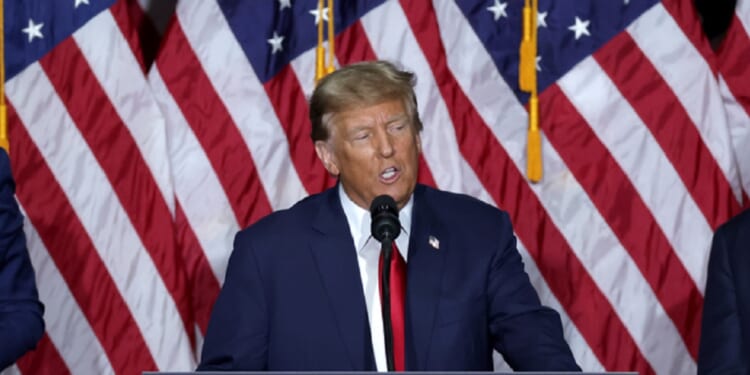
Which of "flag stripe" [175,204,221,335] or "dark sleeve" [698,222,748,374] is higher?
"flag stripe" [175,204,221,335]

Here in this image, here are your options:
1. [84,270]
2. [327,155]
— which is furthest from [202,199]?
[327,155]

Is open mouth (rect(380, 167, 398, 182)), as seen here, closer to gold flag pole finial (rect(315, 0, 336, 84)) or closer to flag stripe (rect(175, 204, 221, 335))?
gold flag pole finial (rect(315, 0, 336, 84))

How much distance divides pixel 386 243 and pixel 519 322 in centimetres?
58

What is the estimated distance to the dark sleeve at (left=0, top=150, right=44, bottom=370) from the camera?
10.8 ft

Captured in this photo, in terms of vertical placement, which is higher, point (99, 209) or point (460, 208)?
point (99, 209)

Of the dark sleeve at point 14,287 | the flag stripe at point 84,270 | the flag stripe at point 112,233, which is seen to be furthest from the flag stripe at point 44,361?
the dark sleeve at point 14,287

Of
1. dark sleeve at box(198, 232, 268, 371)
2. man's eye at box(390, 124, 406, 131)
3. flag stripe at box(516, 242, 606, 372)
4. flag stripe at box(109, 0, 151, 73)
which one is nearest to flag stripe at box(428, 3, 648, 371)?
flag stripe at box(516, 242, 606, 372)

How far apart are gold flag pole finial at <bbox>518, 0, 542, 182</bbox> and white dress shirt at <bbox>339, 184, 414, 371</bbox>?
107cm

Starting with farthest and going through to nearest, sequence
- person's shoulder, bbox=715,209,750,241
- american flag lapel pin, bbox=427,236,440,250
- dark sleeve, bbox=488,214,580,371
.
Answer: person's shoulder, bbox=715,209,750,241 < american flag lapel pin, bbox=427,236,440,250 < dark sleeve, bbox=488,214,580,371

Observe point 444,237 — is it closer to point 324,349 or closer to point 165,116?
point 324,349

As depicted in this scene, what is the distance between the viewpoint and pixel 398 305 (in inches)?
118

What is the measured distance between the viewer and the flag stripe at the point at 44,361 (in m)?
4.29

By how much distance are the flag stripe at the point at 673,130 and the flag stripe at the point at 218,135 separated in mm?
1154

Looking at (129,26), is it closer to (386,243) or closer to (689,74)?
(689,74)
